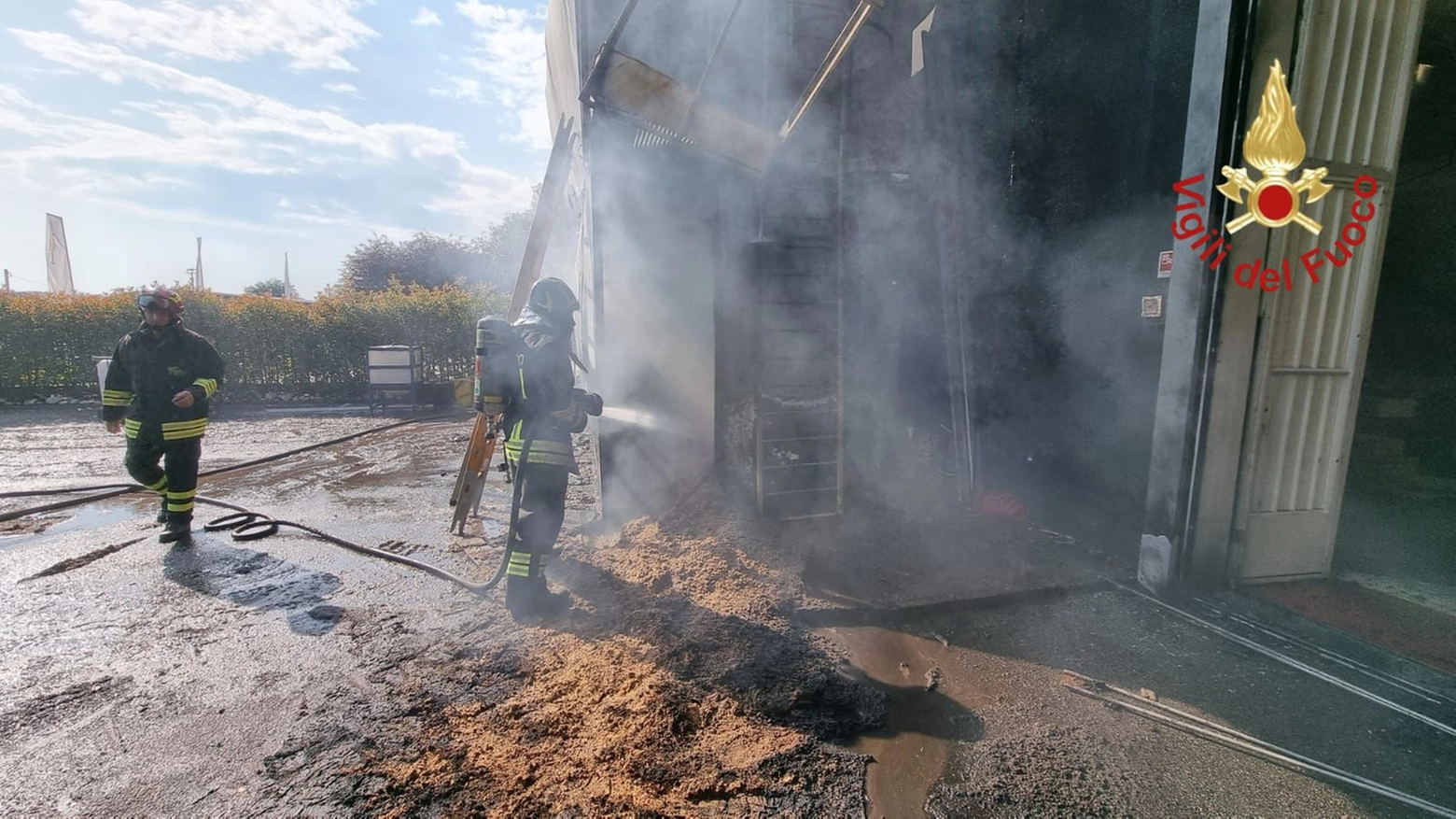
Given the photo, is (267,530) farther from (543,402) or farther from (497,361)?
(543,402)

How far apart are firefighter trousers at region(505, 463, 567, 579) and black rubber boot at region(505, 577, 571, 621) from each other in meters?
0.04

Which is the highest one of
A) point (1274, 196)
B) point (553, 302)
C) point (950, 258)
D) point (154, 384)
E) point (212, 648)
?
point (1274, 196)

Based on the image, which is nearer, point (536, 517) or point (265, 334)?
point (536, 517)

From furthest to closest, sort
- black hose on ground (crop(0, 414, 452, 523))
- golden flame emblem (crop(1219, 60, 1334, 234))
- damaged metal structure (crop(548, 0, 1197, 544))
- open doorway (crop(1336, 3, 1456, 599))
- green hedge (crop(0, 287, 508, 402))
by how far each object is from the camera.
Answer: green hedge (crop(0, 287, 508, 402)) < black hose on ground (crop(0, 414, 452, 523)) < open doorway (crop(1336, 3, 1456, 599)) < damaged metal structure (crop(548, 0, 1197, 544)) < golden flame emblem (crop(1219, 60, 1334, 234))

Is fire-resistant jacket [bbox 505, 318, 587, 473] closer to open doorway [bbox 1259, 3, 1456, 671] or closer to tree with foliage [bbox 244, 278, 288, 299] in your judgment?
open doorway [bbox 1259, 3, 1456, 671]

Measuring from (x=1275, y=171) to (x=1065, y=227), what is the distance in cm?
113

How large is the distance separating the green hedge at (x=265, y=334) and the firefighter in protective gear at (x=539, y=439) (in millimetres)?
10903

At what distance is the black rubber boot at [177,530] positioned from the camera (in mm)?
4383

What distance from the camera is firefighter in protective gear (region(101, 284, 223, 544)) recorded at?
436 centimetres

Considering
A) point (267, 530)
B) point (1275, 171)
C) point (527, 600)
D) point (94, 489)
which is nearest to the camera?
point (1275, 171)

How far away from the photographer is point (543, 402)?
3.36 metres

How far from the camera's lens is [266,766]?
210 cm

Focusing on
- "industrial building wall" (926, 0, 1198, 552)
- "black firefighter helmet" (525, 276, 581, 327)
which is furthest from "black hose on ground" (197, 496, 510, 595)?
"industrial building wall" (926, 0, 1198, 552)

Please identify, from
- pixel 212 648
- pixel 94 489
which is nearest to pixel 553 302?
pixel 212 648
